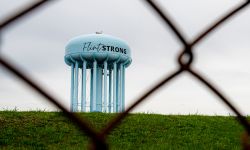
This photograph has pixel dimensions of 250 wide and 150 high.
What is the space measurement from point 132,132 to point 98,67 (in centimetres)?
993

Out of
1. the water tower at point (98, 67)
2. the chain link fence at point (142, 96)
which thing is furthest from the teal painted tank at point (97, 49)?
the chain link fence at point (142, 96)

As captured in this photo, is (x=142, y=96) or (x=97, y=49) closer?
(x=142, y=96)

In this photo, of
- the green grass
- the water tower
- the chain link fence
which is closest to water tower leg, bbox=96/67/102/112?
the water tower

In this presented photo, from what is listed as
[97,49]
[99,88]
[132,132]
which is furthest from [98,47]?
[132,132]

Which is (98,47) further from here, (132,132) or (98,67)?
(132,132)

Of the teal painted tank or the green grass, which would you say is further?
the teal painted tank

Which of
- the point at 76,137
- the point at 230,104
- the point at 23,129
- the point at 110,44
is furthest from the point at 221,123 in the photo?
the point at 110,44

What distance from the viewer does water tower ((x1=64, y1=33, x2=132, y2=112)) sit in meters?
14.0

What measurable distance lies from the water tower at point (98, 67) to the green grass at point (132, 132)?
25.0 ft

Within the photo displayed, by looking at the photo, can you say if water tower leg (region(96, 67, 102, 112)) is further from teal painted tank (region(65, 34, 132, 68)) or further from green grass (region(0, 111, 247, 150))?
green grass (region(0, 111, 247, 150))

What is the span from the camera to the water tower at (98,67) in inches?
550

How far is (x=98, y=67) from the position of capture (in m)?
15.2

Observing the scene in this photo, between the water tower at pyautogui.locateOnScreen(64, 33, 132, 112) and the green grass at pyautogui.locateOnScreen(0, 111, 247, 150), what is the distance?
7.62 metres

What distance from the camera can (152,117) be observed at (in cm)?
621
